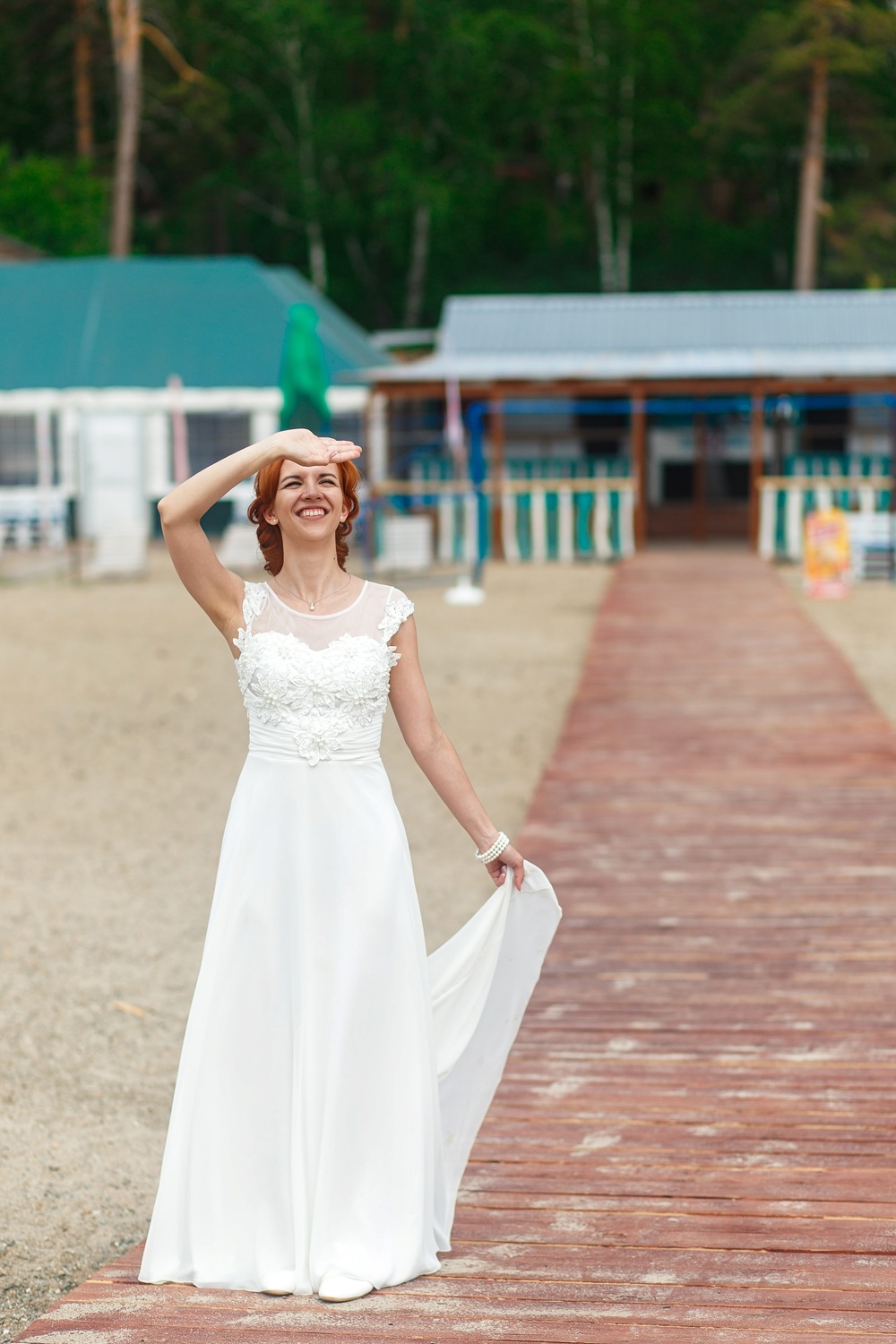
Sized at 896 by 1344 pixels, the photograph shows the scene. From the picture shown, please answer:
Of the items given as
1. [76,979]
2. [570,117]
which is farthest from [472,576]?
[570,117]

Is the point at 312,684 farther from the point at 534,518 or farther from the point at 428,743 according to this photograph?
the point at 534,518

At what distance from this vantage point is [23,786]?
894 cm

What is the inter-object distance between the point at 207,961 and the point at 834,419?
2160 cm

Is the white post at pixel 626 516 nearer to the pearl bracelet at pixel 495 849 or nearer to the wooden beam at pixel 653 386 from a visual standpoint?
the wooden beam at pixel 653 386

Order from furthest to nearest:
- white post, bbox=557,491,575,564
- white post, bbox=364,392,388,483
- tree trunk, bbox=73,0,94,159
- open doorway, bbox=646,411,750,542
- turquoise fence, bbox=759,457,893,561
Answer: tree trunk, bbox=73,0,94,159 < open doorway, bbox=646,411,750,542 < white post, bbox=364,392,388,483 < white post, bbox=557,491,575,564 < turquoise fence, bbox=759,457,893,561

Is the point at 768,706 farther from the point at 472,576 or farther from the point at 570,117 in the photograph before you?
the point at 570,117

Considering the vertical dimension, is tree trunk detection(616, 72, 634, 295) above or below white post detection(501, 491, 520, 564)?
above

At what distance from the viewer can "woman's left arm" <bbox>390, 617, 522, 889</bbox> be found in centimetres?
324

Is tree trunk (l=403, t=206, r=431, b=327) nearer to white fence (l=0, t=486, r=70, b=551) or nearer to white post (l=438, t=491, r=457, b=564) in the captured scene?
white fence (l=0, t=486, r=70, b=551)

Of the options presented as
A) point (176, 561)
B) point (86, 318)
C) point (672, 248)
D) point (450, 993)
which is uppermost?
point (672, 248)

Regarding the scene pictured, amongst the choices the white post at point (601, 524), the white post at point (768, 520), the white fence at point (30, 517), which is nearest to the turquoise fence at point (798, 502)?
the white post at point (768, 520)

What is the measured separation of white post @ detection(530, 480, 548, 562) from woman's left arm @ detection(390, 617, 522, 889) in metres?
17.0

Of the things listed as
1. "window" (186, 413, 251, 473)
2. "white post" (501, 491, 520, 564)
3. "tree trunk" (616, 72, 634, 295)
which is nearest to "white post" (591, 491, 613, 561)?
"white post" (501, 491, 520, 564)

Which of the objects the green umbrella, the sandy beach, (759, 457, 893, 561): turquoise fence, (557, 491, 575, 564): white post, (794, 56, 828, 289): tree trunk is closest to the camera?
the sandy beach
